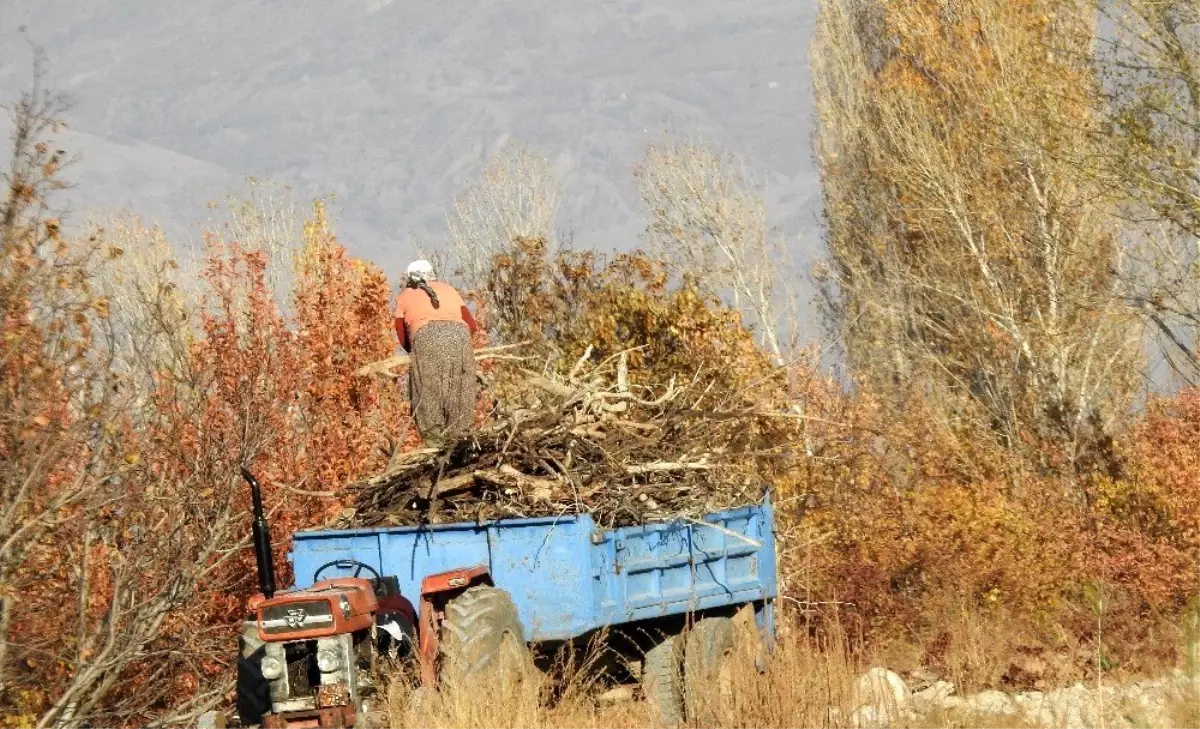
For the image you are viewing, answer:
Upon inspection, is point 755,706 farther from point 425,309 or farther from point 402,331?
point 402,331

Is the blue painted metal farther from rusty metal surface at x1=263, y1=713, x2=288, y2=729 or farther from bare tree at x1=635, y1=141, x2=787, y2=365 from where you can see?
bare tree at x1=635, y1=141, x2=787, y2=365

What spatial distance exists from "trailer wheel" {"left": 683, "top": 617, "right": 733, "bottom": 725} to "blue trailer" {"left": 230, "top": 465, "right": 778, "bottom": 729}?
2cm

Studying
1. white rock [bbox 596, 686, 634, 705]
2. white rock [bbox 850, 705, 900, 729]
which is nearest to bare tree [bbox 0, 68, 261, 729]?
white rock [bbox 596, 686, 634, 705]

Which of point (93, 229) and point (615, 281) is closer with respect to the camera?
point (93, 229)

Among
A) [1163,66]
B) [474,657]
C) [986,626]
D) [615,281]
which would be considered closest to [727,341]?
[615,281]

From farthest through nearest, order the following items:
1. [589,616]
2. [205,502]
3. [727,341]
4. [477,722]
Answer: [727,341]
[205,502]
[589,616]
[477,722]

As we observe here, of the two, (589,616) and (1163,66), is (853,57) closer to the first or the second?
(1163,66)

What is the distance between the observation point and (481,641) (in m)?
9.54

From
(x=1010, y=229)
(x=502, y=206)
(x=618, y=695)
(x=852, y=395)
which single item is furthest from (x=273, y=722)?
(x=502, y=206)

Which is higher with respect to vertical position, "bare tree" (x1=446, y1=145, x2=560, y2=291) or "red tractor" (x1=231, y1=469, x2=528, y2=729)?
"bare tree" (x1=446, y1=145, x2=560, y2=291)

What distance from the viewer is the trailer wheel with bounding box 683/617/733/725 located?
9.21 metres

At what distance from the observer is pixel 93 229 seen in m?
9.77

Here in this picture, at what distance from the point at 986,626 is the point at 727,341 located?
24.1ft

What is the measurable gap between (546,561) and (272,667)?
70.9 inches
